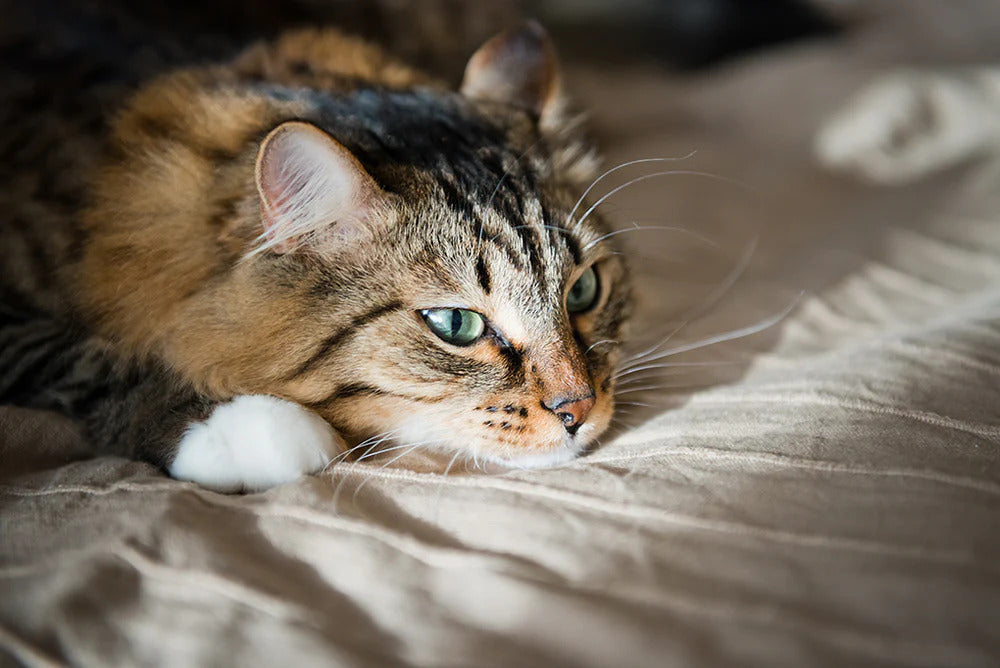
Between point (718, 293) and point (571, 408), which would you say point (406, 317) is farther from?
point (718, 293)

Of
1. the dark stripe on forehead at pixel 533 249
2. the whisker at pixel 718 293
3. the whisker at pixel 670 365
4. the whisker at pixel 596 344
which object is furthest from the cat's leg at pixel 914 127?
the dark stripe on forehead at pixel 533 249

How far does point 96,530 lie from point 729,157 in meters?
1.72

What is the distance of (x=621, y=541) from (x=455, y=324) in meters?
0.38

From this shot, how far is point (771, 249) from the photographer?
1.66 m

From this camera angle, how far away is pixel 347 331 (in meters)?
0.98

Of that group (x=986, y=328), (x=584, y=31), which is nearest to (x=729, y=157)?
(x=584, y=31)

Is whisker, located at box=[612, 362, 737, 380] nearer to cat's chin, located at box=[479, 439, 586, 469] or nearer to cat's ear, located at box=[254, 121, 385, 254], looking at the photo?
cat's chin, located at box=[479, 439, 586, 469]

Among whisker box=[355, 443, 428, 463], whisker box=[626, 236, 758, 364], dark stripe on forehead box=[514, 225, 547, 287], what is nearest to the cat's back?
whisker box=[355, 443, 428, 463]

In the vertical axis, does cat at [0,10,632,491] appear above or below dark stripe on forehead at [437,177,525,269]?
below

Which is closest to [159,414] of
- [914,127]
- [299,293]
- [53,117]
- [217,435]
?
[217,435]

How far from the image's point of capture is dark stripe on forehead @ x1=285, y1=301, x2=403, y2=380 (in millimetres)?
977

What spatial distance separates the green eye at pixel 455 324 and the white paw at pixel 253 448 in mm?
196

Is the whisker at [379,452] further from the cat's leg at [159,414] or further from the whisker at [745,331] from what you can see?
the whisker at [745,331]

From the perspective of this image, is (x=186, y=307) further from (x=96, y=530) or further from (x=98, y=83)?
(x=98, y=83)
